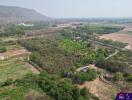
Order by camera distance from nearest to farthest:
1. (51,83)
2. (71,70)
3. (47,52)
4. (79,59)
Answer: (51,83), (71,70), (79,59), (47,52)

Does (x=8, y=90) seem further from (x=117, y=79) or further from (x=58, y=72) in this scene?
(x=117, y=79)

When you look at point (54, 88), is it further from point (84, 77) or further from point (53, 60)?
point (53, 60)

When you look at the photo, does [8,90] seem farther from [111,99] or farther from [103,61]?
[103,61]

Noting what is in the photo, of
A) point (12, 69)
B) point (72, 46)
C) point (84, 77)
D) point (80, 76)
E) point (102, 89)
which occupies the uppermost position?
point (80, 76)

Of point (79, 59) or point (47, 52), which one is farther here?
point (47, 52)

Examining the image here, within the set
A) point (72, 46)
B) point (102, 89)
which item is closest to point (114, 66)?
point (102, 89)

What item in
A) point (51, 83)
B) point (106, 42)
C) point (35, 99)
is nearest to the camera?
point (35, 99)

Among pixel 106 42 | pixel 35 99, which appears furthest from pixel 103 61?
pixel 106 42

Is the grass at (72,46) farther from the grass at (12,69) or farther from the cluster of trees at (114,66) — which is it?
the cluster of trees at (114,66)


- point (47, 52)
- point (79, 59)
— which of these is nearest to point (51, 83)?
point (79, 59)
